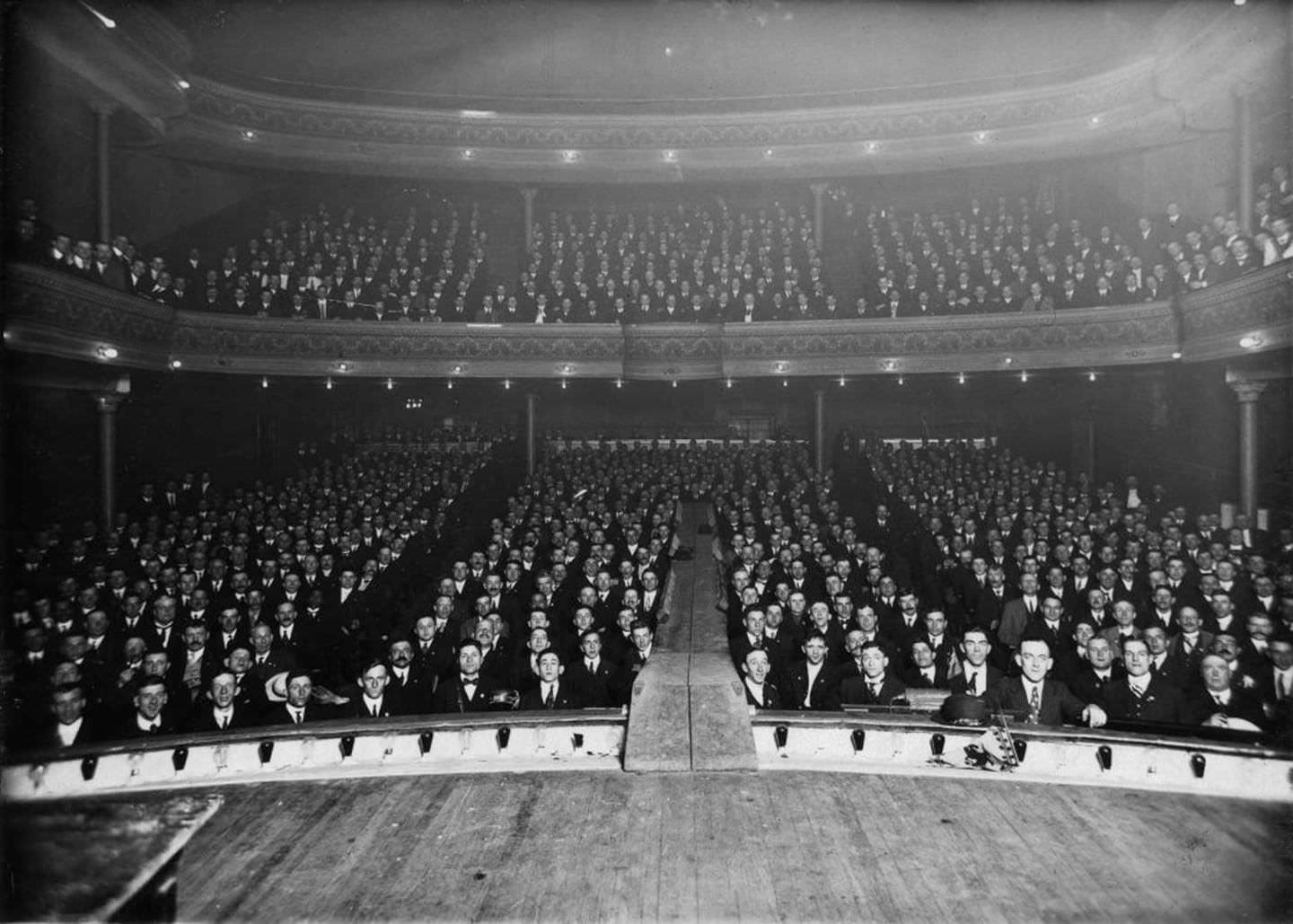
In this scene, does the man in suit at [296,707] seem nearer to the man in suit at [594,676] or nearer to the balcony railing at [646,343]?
the man in suit at [594,676]

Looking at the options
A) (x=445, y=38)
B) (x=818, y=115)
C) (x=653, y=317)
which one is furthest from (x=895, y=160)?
(x=445, y=38)

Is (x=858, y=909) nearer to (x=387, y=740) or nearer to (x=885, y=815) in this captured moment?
(x=885, y=815)

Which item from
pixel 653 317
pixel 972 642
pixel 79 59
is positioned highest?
pixel 79 59

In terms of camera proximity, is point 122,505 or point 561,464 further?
point 561,464

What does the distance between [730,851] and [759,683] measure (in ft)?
6.58

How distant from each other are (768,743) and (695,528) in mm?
6298

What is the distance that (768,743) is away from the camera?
158 inches

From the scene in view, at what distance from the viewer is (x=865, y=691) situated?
5.27 metres

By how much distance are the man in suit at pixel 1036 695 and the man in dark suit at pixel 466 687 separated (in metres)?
3.15

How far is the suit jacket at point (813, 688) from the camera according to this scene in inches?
205

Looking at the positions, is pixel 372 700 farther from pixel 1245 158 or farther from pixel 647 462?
pixel 1245 158

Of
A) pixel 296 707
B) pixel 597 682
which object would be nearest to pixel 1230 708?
pixel 597 682

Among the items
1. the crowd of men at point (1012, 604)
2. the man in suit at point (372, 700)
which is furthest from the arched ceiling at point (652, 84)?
→ the man in suit at point (372, 700)

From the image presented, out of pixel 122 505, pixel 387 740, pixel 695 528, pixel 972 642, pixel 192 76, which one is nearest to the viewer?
pixel 387 740
